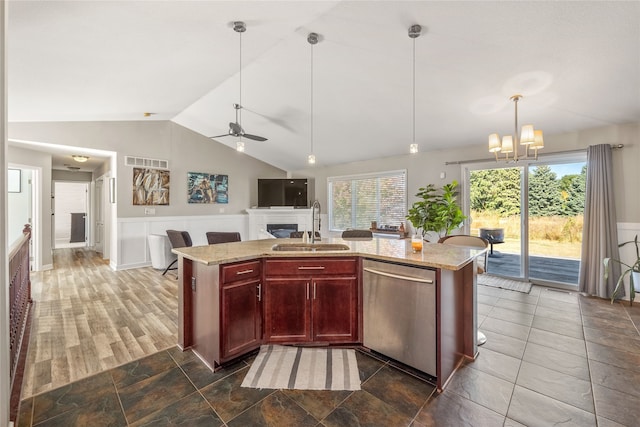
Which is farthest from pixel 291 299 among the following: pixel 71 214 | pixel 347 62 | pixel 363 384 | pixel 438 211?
pixel 71 214

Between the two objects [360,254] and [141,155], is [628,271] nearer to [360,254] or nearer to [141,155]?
[360,254]

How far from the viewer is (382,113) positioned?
4293 millimetres

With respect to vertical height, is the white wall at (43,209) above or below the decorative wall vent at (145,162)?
below

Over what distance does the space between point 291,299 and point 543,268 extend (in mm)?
4319

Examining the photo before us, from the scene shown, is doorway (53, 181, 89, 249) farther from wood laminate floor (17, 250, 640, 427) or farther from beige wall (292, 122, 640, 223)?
beige wall (292, 122, 640, 223)

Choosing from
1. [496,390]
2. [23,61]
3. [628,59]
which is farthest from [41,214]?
[628,59]

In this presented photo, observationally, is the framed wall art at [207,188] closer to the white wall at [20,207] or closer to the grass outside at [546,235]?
the white wall at [20,207]

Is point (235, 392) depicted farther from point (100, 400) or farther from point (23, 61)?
point (23, 61)

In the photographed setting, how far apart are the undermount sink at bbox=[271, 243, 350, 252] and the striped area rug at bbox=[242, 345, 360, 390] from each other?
0.85 metres

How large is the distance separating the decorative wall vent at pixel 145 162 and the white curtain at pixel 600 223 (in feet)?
24.1

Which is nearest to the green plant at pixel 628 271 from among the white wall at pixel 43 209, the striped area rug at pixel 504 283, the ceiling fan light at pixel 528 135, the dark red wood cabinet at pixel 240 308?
the striped area rug at pixel 504 283

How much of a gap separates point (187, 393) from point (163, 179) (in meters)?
5.16

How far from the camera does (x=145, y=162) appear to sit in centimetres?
568

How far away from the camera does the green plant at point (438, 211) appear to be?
462 cm
